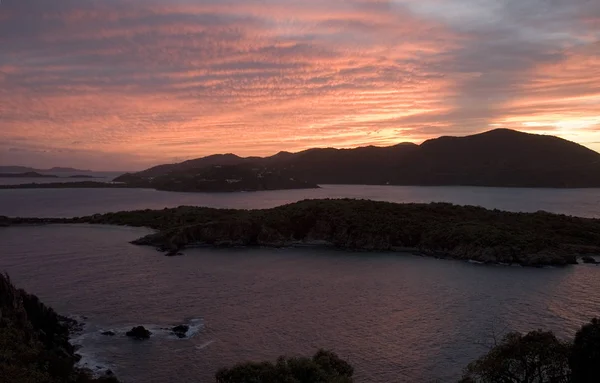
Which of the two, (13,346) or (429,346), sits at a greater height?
(13,346)

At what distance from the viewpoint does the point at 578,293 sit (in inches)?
2096

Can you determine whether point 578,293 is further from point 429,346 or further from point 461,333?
point 429,346

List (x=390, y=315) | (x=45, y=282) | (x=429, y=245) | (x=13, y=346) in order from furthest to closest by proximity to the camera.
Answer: (x=429, y=245) < (x=45, y=282) < (x=390, y=315) < (x=13, y=346)

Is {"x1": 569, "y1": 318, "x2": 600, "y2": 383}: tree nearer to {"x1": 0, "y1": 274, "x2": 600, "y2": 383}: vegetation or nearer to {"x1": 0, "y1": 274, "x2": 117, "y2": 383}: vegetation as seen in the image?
{"x1": 0, "y1": 274, "x2": 600, "y2": 383}: vegetation

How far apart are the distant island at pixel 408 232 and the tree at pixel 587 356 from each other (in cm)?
5012

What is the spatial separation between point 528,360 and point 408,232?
59.9 metres

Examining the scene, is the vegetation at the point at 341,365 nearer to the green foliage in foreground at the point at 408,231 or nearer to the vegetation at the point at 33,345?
the vegetation at the point at 33,345

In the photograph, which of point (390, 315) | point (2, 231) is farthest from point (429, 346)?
point (2, 231)

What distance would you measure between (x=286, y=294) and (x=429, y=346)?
1967 cm

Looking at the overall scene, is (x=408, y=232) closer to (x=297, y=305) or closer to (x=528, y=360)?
(x=297, y=305)

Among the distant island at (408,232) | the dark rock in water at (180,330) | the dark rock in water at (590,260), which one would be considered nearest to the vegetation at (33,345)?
the dark rock in water at (180,330)

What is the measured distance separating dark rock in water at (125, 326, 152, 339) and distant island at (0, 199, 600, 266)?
141 feet

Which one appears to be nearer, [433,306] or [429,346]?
[429,346]

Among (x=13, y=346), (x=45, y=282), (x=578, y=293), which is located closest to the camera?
(x=13, y=346)
